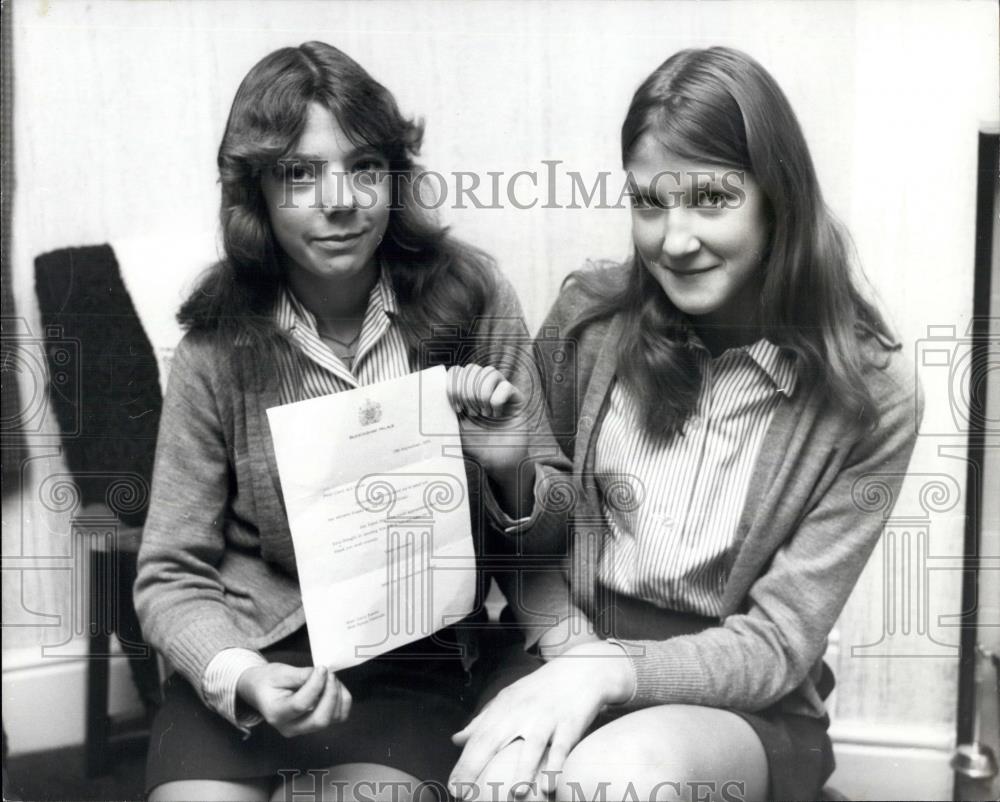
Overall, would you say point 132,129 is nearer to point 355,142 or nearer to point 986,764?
point 355,142

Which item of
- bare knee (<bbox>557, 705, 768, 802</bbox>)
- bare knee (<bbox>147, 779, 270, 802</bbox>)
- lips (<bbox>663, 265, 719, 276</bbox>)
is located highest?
lips (<bbox>663, 265, 719, 276</bbox>)

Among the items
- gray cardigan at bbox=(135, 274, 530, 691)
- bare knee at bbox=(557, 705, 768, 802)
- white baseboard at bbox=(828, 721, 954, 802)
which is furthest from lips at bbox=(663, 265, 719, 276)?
white baseboard at bbox=(828, 721, 954, 802)

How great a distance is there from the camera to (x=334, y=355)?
34.6 inches

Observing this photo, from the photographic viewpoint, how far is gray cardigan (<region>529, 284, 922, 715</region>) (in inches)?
33.3

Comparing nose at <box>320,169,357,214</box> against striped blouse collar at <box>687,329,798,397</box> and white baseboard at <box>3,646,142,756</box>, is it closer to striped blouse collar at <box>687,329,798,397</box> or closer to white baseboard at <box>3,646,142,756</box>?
striped blouse collar at <box>687,329,798,397</box>

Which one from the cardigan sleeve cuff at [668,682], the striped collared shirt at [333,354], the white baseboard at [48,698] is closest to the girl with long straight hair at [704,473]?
the cardigan sleeve cuff at [668,682]

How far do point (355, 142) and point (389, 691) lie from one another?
489mm

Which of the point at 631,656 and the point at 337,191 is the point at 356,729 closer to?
the point at 631,656

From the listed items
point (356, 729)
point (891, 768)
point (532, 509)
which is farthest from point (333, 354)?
point (891, 768)

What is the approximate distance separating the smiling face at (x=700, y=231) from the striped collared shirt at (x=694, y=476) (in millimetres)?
47

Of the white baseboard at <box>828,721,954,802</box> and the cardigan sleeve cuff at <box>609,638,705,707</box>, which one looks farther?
the white baseboard at <box>828,721,954,802</box>

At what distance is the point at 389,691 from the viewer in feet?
2.92

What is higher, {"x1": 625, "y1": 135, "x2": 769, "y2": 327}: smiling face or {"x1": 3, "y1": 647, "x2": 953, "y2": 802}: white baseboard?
{"x1": 625, "y1": 135, "x2": 769, "y2": 327}: smiling face

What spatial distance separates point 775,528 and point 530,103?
1.42ft
